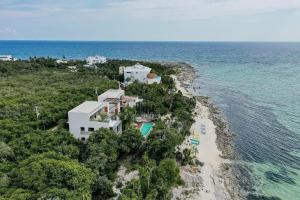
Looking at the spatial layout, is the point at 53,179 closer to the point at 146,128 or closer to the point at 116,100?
the point at 146,128

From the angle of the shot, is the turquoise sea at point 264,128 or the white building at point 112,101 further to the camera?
the white building at point 112,101

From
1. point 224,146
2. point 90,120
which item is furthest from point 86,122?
point 224,146

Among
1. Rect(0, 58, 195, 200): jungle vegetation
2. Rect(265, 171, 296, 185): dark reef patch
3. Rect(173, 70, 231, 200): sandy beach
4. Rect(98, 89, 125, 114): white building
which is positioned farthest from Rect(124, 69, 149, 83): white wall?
Rect(265, 171, 296, 185): dark reef patch

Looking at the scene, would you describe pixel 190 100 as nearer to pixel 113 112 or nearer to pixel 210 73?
pixel 113 112

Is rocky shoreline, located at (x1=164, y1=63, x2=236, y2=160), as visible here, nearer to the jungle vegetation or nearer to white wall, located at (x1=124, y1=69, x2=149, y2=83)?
the jungle vegetation

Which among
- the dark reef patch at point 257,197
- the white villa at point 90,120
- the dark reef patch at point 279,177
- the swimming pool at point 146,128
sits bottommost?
the dark reef patch at point 257,197

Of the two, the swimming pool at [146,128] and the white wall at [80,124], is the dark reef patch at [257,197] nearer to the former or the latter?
the swimming pool at [146,128]

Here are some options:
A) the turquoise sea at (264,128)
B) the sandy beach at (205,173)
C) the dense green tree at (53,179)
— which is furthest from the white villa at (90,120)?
the turquoise sea at (264,128)

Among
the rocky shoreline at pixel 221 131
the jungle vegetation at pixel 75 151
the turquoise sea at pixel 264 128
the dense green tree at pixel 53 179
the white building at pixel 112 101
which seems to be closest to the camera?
the dense green tree at pixel 53 179
